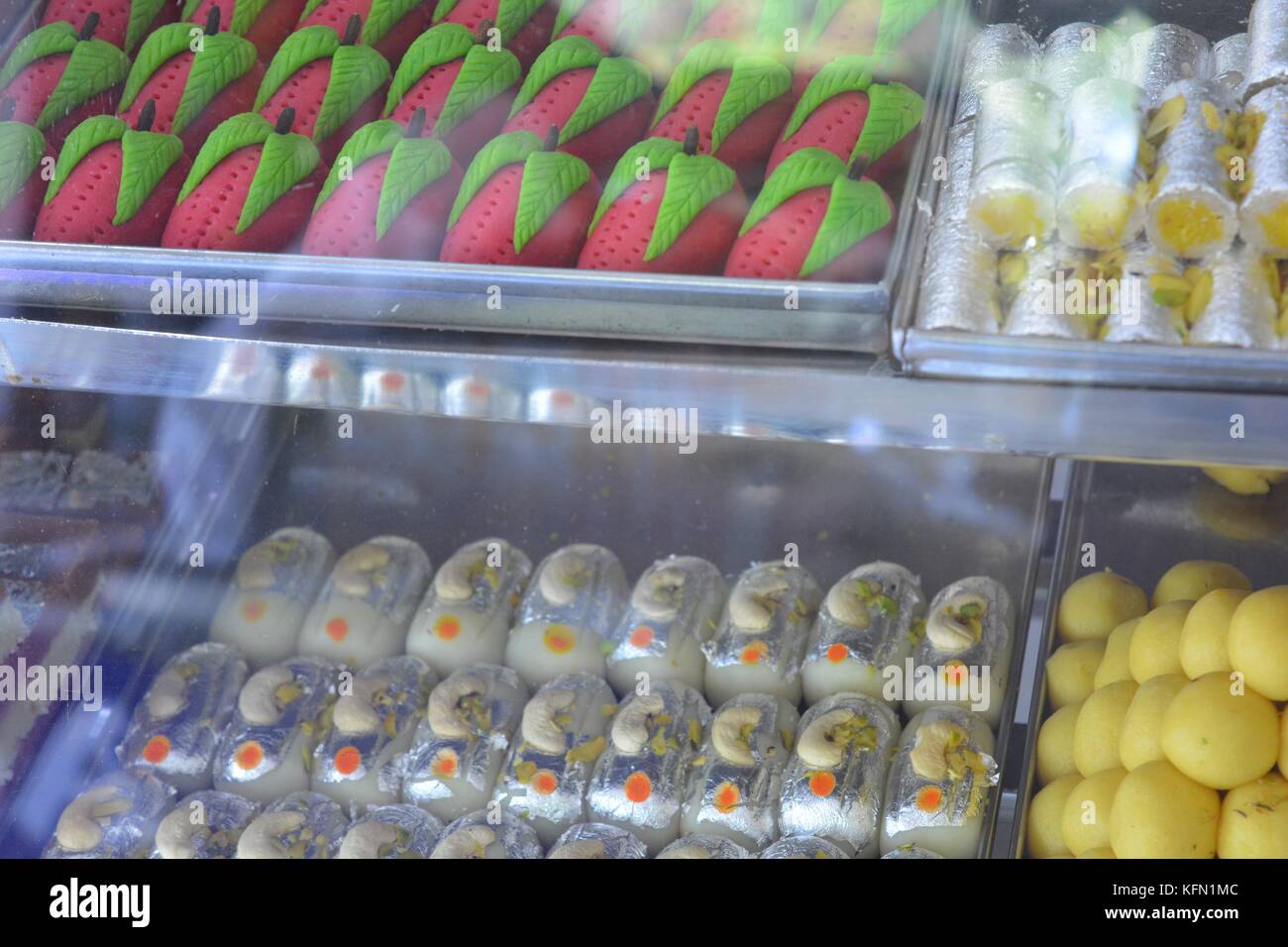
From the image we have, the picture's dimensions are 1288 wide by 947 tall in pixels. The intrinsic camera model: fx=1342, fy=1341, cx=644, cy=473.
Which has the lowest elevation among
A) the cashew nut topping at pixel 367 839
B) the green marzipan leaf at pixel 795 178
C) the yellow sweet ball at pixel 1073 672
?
the cashew nut topping at pixel 367 839

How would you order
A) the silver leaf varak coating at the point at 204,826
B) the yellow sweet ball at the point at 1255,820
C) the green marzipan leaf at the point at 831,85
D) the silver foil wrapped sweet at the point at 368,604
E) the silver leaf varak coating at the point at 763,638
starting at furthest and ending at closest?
the silver foil wrapped sweet at the point at 368,604 < the silver leaf varak coating at the point at 763,638 < the silver leaf varak coating at the point at 204,826 < the green marzipan leaf at the point at 831,85 < the yellow sweet ball at the point at 1255,820

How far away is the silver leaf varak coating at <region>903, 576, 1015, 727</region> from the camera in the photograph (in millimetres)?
1589

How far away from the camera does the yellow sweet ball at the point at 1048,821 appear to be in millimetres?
1426

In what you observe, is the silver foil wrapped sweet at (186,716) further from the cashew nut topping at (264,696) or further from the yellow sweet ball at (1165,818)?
the yellow sweet ball at (1165,818)

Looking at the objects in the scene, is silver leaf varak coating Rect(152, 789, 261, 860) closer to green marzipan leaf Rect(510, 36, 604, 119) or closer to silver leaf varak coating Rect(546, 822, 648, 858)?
silver leaf varak coating Rect(546, 822, 648, 858)

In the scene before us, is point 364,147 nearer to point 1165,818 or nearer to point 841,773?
point 841,773

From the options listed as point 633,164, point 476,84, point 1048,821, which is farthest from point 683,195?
point 1048,821

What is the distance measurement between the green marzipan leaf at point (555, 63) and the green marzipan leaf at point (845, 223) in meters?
0.40

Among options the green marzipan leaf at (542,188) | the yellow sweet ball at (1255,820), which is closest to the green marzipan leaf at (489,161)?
the green marzipan leaf at (542,188)

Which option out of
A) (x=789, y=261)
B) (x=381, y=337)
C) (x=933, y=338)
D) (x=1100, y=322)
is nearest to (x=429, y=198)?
(x=381, y=337)

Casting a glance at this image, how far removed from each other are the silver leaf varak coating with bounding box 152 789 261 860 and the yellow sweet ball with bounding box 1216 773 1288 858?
107 centimetres

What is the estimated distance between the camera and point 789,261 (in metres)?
1.27

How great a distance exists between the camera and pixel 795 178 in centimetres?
132

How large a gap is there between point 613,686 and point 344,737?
341 millimetres
